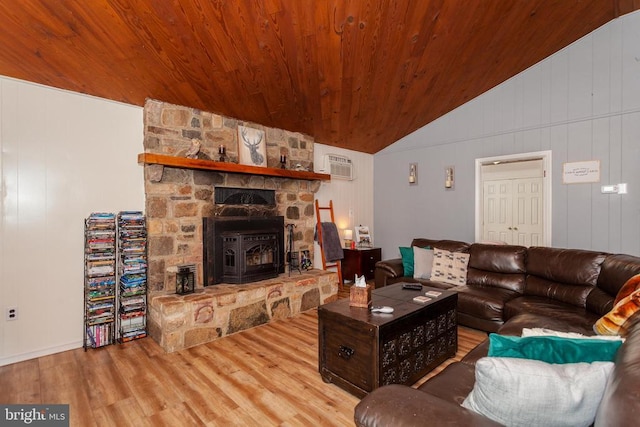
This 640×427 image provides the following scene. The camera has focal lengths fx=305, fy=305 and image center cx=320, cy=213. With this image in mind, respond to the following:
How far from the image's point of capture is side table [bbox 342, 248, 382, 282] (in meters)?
5.44

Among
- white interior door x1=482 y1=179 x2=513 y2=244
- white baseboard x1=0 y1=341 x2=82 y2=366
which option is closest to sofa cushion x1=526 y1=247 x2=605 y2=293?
white interior door x1=482 y1=179 x2=513 y2=244

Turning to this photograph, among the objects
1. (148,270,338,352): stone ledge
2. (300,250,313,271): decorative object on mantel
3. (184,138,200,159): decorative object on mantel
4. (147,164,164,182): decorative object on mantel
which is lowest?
(148,270,338,352): stone ledge

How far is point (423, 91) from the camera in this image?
431 centimetres

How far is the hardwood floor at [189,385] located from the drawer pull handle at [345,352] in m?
0.29

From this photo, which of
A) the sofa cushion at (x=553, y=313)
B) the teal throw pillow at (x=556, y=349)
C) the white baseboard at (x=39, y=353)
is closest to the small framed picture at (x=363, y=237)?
the sofa cushion at (x=553, y=313)

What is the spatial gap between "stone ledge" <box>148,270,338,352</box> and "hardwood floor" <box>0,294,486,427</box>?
5.5 inches

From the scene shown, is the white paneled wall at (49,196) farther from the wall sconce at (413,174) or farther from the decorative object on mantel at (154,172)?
the wall sconce at (413,174)

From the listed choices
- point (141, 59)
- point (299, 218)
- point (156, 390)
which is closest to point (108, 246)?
point (156, 390)

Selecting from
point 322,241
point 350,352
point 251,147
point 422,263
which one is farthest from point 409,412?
point 322,241

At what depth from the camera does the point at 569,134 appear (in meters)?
4.05

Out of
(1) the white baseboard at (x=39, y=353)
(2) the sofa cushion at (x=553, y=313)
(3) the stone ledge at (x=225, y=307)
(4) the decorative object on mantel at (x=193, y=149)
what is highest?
(4) the decorative object on mantel at (x=193, y=149)

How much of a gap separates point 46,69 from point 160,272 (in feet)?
6.95

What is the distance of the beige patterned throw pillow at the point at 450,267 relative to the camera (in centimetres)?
384

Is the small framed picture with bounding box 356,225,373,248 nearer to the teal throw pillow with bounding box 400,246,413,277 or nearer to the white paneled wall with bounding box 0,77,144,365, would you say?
the teal throw pillow with bounding box 400,246,413,277
